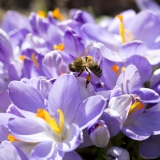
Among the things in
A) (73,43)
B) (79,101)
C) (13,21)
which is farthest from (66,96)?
(13,21)

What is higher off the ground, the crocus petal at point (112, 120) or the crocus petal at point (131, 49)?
the crocus petal at point (131, 49)

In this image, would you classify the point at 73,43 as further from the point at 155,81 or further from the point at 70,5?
the point at 70,5

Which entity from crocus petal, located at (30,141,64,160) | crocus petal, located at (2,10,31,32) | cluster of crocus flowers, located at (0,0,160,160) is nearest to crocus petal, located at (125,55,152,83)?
cluster of crocus flowers, located at (0,0,160,160)

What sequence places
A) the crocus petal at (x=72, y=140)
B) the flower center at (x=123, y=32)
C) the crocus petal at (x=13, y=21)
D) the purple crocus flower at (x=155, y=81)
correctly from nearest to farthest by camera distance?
the crocus petal at (x=72, y=140), the purple crocus flower at (x=155, y=81), the flower center at (x=123, y=32), the crocus petal at (x=13, y=21)

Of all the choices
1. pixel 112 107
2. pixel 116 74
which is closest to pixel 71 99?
pixel 112 107

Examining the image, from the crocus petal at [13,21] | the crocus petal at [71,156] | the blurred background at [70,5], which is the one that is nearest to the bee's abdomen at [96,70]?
the crocus petal at [71,156]

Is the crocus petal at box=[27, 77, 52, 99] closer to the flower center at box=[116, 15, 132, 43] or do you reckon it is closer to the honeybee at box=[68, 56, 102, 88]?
the honeybee at box=[68, 56, 102, 88]

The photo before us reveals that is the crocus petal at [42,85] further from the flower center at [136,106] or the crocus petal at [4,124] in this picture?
the flower center at [136,106]
